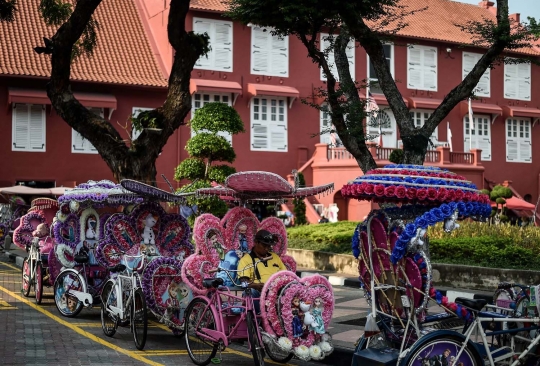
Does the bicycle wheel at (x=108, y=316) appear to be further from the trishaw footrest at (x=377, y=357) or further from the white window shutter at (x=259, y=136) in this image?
the white window shutter at (x=259, y=136)

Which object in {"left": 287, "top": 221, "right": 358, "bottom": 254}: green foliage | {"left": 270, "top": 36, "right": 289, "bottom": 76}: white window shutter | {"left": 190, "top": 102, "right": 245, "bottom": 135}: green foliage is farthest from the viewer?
{"left": 270, "top": 36, "right": 289, "bottom": 76}: white window shutter

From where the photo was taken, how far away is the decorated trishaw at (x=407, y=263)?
6.33m

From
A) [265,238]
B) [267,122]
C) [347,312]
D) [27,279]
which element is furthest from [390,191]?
[267,122]

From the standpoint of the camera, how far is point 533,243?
15383mm

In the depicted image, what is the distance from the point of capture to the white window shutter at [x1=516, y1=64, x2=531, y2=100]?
1492 inches

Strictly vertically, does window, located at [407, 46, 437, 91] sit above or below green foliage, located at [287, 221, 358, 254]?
above

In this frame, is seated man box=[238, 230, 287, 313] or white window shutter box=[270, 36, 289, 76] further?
white window shutter box=[270, 36, 289, 76]

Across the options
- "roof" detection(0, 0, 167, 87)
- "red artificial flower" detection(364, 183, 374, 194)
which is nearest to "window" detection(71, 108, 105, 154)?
"roof" detection(0, 0, 167, 87)

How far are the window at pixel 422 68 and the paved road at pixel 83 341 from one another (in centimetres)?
2377

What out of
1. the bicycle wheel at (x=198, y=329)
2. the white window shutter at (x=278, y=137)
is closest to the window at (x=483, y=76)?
the white window shutter at (x=278, y=137)

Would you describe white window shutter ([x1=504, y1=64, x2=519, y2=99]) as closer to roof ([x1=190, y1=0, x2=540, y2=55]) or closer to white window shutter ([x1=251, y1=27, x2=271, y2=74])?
roof ([x1=190, y1=0, x2=540, y2=55])

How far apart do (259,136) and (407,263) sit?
2479cm

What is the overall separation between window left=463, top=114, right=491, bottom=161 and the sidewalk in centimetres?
1951

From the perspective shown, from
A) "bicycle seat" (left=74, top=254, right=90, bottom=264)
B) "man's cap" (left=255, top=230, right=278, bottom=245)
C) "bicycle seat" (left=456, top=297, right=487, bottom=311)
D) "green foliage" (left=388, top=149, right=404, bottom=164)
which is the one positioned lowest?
"bicycle seat" (left=74, top=254, right=90, bottom=264)
